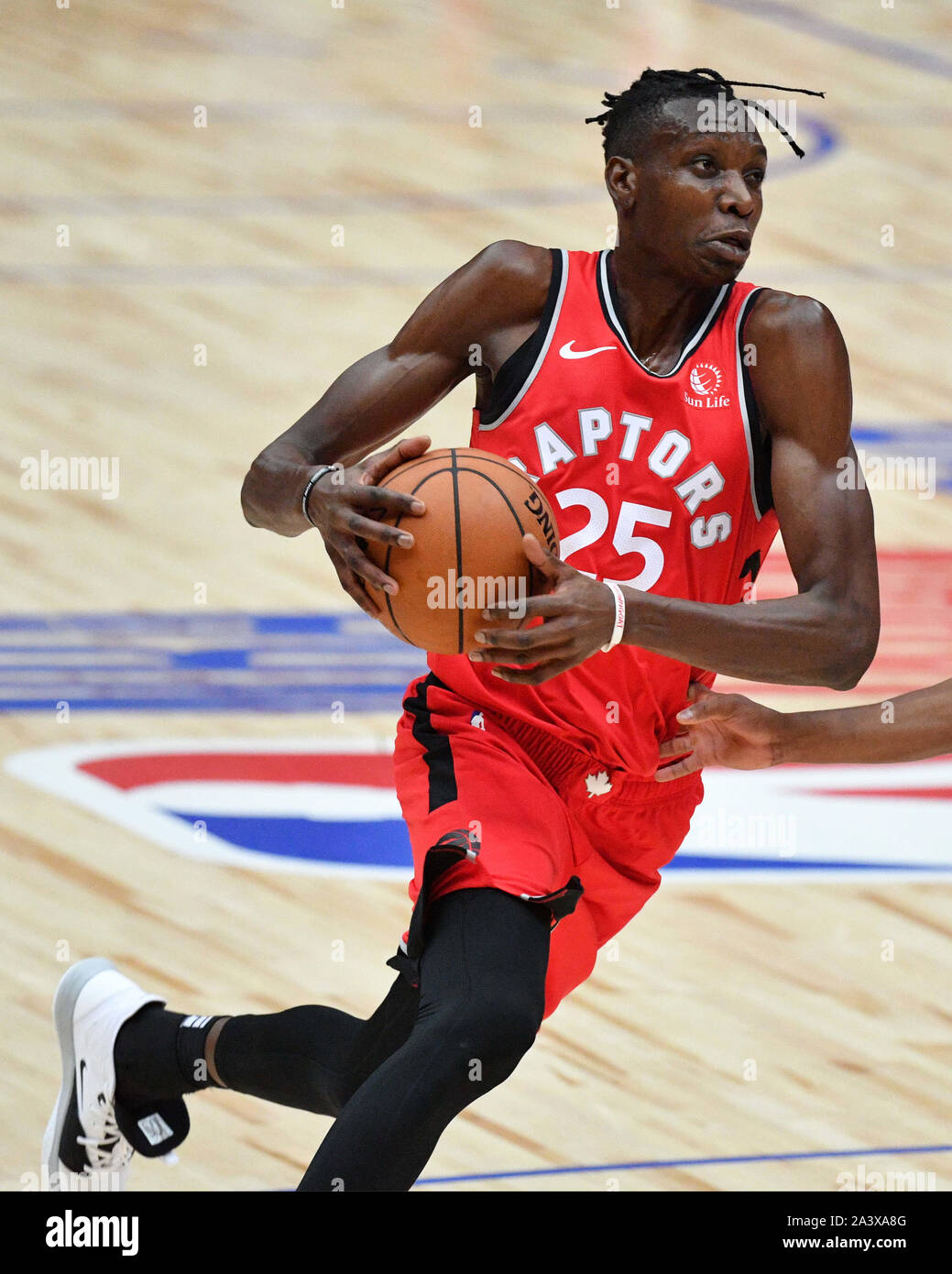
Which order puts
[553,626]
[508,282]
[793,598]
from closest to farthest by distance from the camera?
[553,626] < [793,598] < [508,282]

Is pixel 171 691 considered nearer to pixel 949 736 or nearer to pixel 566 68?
pixel 949 736

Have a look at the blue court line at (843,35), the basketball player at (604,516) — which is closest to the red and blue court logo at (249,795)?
the basketball player at (604,516)

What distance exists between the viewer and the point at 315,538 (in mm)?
6023

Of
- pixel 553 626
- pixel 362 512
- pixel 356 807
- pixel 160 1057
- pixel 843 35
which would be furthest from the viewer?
pixel 843 35

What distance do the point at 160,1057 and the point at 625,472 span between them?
1641 mm

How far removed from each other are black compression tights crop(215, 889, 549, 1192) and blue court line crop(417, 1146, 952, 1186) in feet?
2.46

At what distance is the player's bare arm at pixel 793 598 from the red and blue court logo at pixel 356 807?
79.5 inches

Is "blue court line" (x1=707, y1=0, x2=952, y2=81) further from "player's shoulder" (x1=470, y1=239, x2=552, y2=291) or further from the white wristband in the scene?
the white wristband

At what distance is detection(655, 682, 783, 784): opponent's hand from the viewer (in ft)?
10.4

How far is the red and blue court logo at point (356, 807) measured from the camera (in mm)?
4895

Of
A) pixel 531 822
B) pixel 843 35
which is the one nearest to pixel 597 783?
pixel 531 822

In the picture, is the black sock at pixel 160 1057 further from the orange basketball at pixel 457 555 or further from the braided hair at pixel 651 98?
the braided hair at pixel 651 98

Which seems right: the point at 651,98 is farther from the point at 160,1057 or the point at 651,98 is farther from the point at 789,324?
the point at 160,1057

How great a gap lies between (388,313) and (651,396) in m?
3.68
